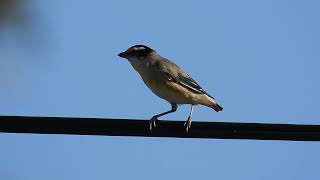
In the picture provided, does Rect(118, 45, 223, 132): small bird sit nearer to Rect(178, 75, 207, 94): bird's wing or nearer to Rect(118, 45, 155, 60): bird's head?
Rect(178, 75, 207, 94): bird's wing

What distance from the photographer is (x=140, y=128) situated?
7.78 metres

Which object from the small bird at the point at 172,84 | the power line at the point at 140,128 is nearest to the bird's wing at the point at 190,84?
the small bird at the point at 172,84

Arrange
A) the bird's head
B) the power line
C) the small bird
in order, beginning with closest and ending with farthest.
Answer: the power line → the small bird → the bird's head

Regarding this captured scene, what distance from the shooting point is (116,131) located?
7.68 meters

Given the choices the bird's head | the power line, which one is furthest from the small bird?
the power line

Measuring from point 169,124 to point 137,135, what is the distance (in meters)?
0.43

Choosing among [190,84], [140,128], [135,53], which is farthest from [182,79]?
[140,128]

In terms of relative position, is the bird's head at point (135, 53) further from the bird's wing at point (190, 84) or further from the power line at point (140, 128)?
the power line at point (140, 128)

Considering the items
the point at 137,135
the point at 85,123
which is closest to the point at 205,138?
the point at 137,135

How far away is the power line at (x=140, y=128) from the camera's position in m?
7.42

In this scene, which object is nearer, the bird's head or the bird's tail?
the bird's tail

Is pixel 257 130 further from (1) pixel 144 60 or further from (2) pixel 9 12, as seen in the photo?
(1) pixel 144 60

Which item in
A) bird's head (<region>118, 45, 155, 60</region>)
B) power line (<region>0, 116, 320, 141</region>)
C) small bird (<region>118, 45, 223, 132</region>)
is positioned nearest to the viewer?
power line (<region>0, 116, 320, 141</region>)

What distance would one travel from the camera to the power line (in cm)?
742
